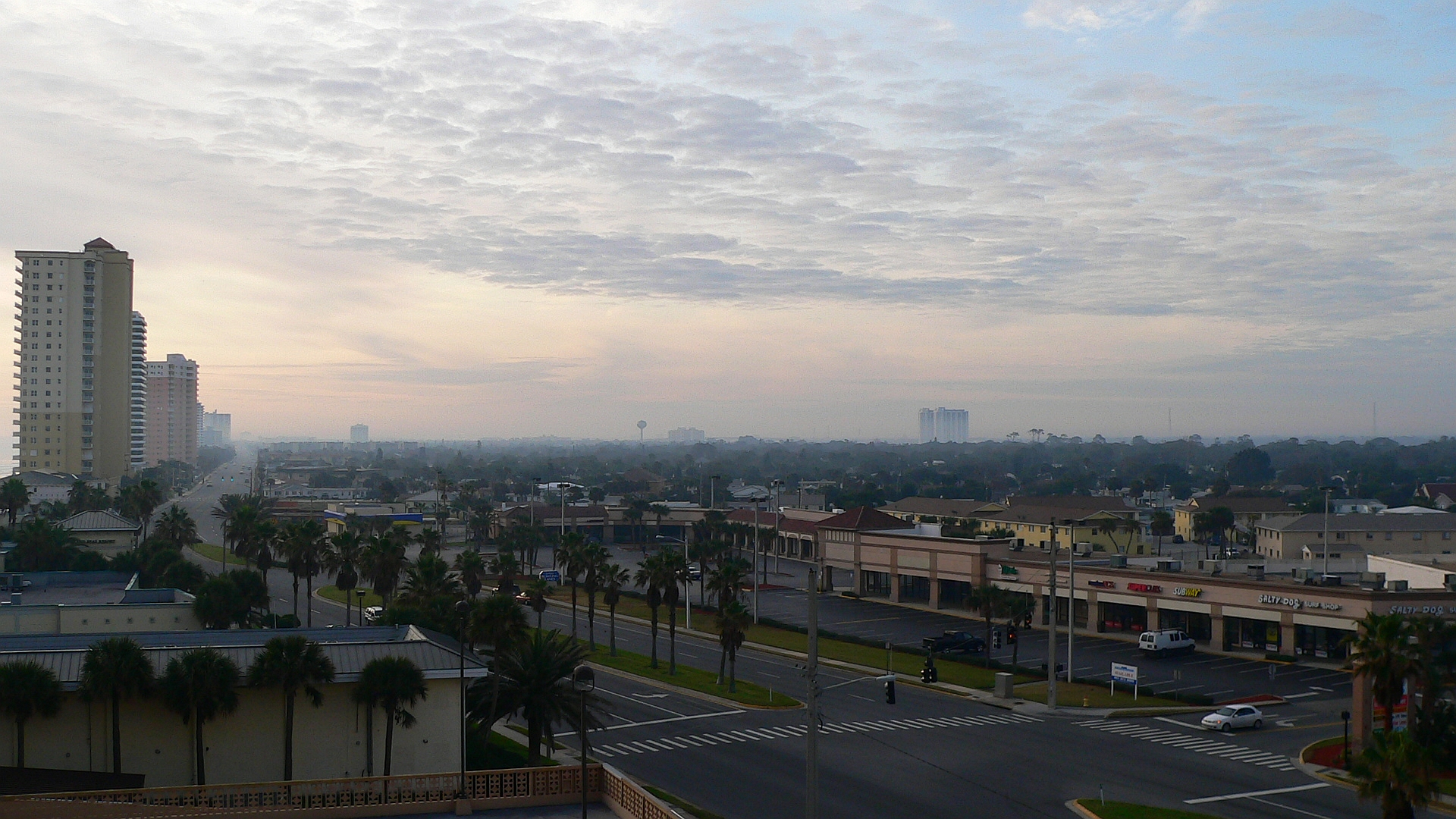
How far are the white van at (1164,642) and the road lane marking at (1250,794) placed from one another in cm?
3354

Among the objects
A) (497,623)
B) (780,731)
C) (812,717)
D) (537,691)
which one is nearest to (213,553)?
(497,623)

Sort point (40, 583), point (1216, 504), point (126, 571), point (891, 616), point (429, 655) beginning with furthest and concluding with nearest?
point (1216, 504) → point (891, 616) → point (126, 571) → point (40, 583) → point (429, 655)

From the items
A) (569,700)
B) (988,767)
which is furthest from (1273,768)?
(569,700)

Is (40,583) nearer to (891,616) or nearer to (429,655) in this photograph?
(429,655)

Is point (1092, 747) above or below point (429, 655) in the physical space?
below

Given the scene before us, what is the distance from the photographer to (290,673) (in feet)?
129

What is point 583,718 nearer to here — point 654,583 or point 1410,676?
point 1410,676

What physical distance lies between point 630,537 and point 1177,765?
13448 centimetres

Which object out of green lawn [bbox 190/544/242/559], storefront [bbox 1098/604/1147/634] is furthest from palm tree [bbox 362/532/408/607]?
storefront [bbox 1098/604/1147/634]

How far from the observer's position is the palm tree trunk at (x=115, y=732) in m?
37.7

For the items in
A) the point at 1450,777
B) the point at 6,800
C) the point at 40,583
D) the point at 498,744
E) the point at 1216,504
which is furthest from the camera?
the point at 1216,504

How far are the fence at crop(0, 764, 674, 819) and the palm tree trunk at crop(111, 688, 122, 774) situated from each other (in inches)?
261

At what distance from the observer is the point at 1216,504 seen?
538 feet

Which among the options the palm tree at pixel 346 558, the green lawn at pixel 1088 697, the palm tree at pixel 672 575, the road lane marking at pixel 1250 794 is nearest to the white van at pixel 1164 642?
the green lawn at pixel 1088 697
